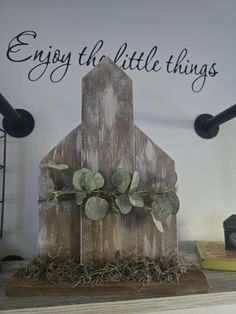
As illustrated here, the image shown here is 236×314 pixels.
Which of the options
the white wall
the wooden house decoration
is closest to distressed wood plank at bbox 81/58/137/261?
the wooden house decoration

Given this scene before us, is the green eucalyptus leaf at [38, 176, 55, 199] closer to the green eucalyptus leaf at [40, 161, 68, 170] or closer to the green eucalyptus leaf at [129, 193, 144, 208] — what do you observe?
the green eucalyptus leaf at [40, 161, 68, 170]

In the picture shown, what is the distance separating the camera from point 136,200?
47 centimetres

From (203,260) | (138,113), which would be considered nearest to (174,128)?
(138,113)

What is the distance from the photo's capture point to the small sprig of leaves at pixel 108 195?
0.47 meters

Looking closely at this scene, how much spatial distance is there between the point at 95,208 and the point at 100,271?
0.37 feet

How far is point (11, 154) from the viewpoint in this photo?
0.73 meters

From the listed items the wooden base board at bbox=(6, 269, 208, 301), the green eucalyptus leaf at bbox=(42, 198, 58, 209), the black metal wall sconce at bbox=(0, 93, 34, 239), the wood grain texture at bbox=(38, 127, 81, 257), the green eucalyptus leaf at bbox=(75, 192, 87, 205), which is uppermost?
the black metal wall sconce at bbox=(0, 93, 34, 239)

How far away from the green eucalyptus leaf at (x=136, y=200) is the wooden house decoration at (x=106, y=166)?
0.04 m

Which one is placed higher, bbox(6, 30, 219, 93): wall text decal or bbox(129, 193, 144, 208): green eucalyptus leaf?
bbox(6, 30, 219, 93): wall text decal

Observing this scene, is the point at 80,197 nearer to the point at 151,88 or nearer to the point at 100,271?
the point at 100,271

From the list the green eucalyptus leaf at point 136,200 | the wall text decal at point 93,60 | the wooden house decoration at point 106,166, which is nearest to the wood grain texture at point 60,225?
the wooden house decoration at point 106,166

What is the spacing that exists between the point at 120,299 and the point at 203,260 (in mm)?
234

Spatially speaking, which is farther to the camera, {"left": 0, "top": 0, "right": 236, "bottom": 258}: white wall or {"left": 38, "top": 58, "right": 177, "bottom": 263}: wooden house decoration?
{"left": 0, "top": 0, "right": 236, "bottom": 258}: white wall

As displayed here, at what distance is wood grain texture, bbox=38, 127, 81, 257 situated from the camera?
492 mm
